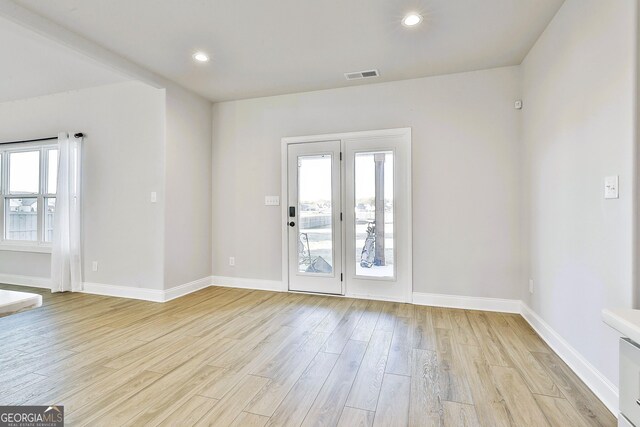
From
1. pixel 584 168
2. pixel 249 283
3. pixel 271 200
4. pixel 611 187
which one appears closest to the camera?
pixel 611 187

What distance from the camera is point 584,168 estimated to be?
2.08 metres

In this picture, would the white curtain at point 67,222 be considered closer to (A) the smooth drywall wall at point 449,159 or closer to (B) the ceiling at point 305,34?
(B) the ceiling at point 305,34

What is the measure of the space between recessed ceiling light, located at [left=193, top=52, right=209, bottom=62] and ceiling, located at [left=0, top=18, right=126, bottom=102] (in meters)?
0.94

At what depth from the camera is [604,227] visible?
1.86 m

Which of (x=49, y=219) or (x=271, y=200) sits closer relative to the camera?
(x=271, y=200)

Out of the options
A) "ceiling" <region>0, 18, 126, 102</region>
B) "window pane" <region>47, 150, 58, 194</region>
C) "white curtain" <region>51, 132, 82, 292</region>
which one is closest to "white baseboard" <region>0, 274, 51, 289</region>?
"white curtain" <region>51, 132, 82, 292</region>

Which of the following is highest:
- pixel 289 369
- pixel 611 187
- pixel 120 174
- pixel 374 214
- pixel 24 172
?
pixel 24 172

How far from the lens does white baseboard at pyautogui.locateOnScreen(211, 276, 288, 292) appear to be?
433 cm

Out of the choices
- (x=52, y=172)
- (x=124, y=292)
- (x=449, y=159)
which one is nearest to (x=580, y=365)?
(x=449, y=159)

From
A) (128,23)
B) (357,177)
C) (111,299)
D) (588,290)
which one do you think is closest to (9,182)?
(111,299)

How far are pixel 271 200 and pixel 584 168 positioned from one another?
3.31 metres

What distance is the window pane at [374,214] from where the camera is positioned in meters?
3.84

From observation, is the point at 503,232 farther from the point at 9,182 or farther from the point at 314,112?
the point at 9,182

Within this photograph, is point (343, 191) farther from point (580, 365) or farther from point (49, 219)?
point (49, 219)
